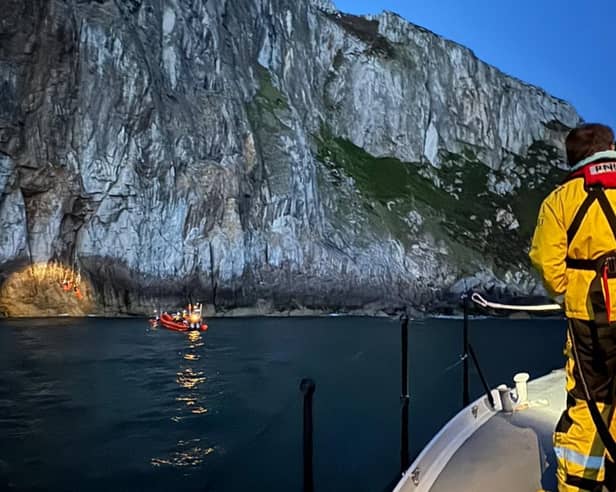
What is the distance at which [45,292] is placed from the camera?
151ft

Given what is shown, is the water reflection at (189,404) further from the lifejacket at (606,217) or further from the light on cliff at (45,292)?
the light on cliff at (45,292)

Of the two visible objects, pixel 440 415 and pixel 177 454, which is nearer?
pixel 177 454

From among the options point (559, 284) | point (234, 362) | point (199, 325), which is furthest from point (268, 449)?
point (199, 325)

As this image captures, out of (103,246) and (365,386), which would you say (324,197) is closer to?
(103,246)

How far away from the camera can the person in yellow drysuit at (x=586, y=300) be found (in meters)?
3.20

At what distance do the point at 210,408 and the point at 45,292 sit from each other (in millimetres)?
36017

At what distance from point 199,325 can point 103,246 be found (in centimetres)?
1461

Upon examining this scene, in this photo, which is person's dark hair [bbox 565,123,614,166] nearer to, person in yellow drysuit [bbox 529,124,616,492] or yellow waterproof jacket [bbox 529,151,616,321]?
person in yellow drysuit [bbox 529,124,616,492]

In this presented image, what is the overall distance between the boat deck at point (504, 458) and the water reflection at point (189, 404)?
790cm

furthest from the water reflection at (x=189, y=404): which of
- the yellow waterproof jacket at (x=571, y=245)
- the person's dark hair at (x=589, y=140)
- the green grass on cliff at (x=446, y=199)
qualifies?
the green grass on cliff at (x=446, y=199)

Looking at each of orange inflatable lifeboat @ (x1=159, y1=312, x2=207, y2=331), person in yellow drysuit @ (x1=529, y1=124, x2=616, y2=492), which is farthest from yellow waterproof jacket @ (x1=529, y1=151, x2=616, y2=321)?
orange inflatable lifeboat @ (x1=159, y1=312, x2=207, y2=331)

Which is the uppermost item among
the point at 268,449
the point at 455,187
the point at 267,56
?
the point at 267,56

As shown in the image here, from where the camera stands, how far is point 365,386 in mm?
19969

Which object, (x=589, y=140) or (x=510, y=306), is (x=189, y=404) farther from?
(x=589, y=140)
